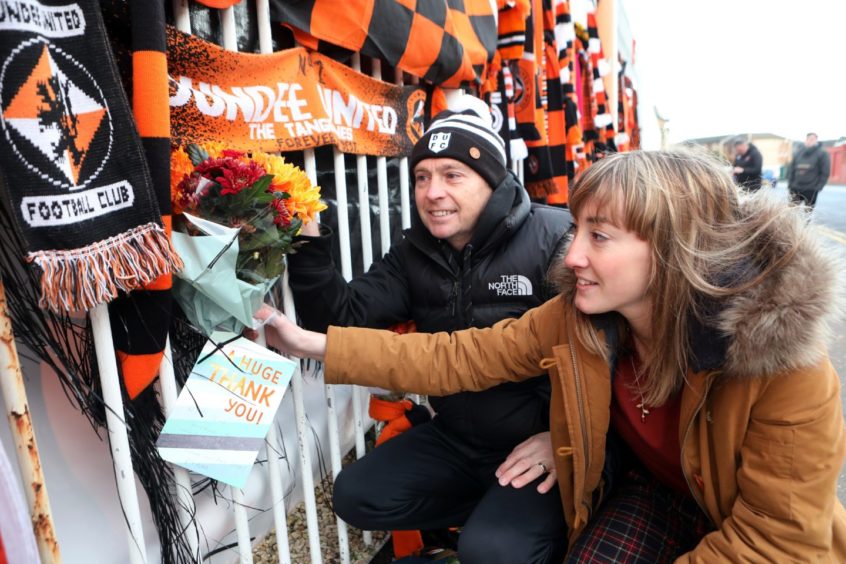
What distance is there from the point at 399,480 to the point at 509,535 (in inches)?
16.9

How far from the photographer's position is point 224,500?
153 centimetres

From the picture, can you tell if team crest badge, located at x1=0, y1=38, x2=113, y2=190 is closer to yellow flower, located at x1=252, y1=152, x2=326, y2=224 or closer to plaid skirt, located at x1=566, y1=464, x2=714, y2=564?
yellow flower, located at x1=252, y1=152, x2=326, y2=224

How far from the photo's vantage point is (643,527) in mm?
1455

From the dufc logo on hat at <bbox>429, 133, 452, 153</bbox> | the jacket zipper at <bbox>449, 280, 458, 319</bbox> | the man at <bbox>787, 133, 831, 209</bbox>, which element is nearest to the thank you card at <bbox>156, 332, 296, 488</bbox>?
the jacket zipper at <bbox>449, 280, 458, 319</bbox>

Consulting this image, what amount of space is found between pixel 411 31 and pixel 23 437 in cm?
162

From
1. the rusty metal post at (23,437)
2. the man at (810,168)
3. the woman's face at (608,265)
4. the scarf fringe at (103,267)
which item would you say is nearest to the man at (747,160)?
the man at (810,168)

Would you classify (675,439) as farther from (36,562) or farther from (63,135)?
(63,135)

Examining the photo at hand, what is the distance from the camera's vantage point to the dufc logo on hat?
175 cm

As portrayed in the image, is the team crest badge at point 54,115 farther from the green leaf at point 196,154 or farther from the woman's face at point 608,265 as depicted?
the woman's face at point 608,265

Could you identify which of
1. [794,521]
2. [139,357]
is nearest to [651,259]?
[794,521]

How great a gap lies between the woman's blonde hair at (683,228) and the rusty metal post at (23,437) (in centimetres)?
116

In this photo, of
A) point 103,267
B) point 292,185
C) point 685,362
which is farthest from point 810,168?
point 103,267

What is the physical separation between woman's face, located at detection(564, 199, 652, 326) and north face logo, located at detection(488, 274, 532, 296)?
1.31 feet

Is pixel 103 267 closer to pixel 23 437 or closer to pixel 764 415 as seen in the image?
pixel 23 437
